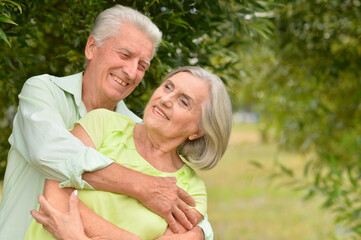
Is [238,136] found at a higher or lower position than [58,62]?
lower

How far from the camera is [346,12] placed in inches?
187

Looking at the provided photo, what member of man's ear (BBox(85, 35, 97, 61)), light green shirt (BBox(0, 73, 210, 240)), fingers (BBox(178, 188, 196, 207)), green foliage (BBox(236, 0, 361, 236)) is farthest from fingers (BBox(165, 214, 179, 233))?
green foliage (BBox(236, 0, 361, 236))

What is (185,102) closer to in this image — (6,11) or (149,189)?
(149,189)

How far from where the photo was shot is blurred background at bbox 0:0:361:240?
9.82 ft

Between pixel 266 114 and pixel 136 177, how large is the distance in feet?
19.3

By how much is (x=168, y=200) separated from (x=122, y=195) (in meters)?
0.19

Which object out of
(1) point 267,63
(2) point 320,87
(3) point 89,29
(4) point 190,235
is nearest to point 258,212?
(1) point 267,63

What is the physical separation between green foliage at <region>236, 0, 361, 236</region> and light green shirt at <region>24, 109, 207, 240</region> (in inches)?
94.9

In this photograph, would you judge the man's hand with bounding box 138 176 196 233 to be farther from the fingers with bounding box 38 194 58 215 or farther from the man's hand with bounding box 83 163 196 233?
the fingers with bounding box 38 194 58 215

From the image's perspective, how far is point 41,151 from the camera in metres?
2.07

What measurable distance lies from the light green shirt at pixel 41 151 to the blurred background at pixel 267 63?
0.99 feet

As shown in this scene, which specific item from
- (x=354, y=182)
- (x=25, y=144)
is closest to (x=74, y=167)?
(x=25, y=144)

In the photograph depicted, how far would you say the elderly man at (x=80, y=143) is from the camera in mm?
2045

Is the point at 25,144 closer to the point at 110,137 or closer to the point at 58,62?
the point at 110,137
